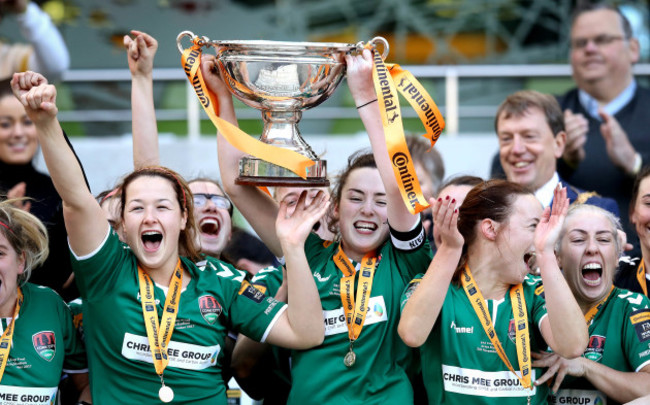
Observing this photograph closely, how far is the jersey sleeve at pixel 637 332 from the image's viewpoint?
11.4 feet

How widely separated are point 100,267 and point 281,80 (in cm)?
89

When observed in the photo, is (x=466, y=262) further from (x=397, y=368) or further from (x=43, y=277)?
(x=43, y=277)

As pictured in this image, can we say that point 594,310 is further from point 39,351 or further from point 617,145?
point 39,351

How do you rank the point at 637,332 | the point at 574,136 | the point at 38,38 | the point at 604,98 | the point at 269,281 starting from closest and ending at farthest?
the point at 637,332 < the point at 269,281 < the point at 574,136 < the point at 38,38 < the point at 604,98

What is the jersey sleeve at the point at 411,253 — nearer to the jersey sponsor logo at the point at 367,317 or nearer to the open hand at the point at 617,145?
the jersey sponsor logo at the point at 367,317

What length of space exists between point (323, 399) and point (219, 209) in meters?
1.12

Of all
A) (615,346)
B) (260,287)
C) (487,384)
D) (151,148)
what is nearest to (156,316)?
(260,287)

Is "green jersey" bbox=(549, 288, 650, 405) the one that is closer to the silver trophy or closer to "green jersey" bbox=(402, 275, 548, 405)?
"green jersey" bbox=(402, 275, 548, 405)

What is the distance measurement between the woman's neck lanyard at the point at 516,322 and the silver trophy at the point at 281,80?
69 cm

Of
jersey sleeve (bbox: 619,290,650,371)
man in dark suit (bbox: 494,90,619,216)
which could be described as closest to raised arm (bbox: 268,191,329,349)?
jersey sleeve (bbox: 619,290,650,371)

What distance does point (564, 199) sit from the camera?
318cm

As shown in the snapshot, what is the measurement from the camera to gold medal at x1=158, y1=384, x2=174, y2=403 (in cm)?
328

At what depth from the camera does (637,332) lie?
138 inches

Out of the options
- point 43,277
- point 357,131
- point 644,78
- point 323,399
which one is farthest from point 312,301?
point 644,78
